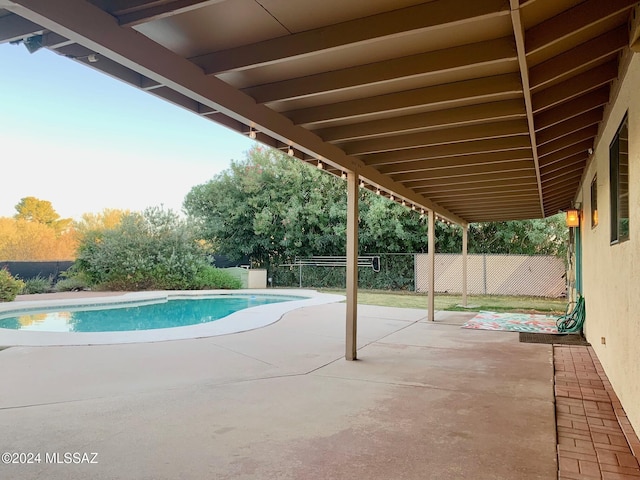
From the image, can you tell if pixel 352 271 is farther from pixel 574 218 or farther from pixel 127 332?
pixel 574 218

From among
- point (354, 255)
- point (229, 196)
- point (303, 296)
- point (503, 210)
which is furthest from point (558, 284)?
point (229, 196)

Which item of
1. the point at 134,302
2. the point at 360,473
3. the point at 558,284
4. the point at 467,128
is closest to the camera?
the point at 360,473

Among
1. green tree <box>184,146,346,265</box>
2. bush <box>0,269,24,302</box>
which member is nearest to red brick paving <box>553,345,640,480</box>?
bush <box>0,269,24,302</box>

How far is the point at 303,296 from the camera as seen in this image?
15398mm

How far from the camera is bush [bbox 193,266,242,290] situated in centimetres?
1716

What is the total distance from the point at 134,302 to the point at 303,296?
17.8 feet

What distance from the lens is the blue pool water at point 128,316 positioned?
9.41 metres

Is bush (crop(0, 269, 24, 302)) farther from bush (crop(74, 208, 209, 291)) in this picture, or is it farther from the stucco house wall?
the stucco house wall

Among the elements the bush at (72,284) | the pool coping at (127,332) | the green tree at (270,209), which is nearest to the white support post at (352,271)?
the pool coping at (127,332)

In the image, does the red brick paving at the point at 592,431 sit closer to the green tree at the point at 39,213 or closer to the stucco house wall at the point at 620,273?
the stucco house wall at the point at 620,273

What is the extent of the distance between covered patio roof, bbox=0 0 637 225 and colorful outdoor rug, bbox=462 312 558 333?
3861 millimetres

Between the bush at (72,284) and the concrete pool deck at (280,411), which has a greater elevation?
the bush at (72,284)

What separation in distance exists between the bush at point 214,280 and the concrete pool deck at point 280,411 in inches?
432

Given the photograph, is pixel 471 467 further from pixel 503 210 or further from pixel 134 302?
pixel 134 302
